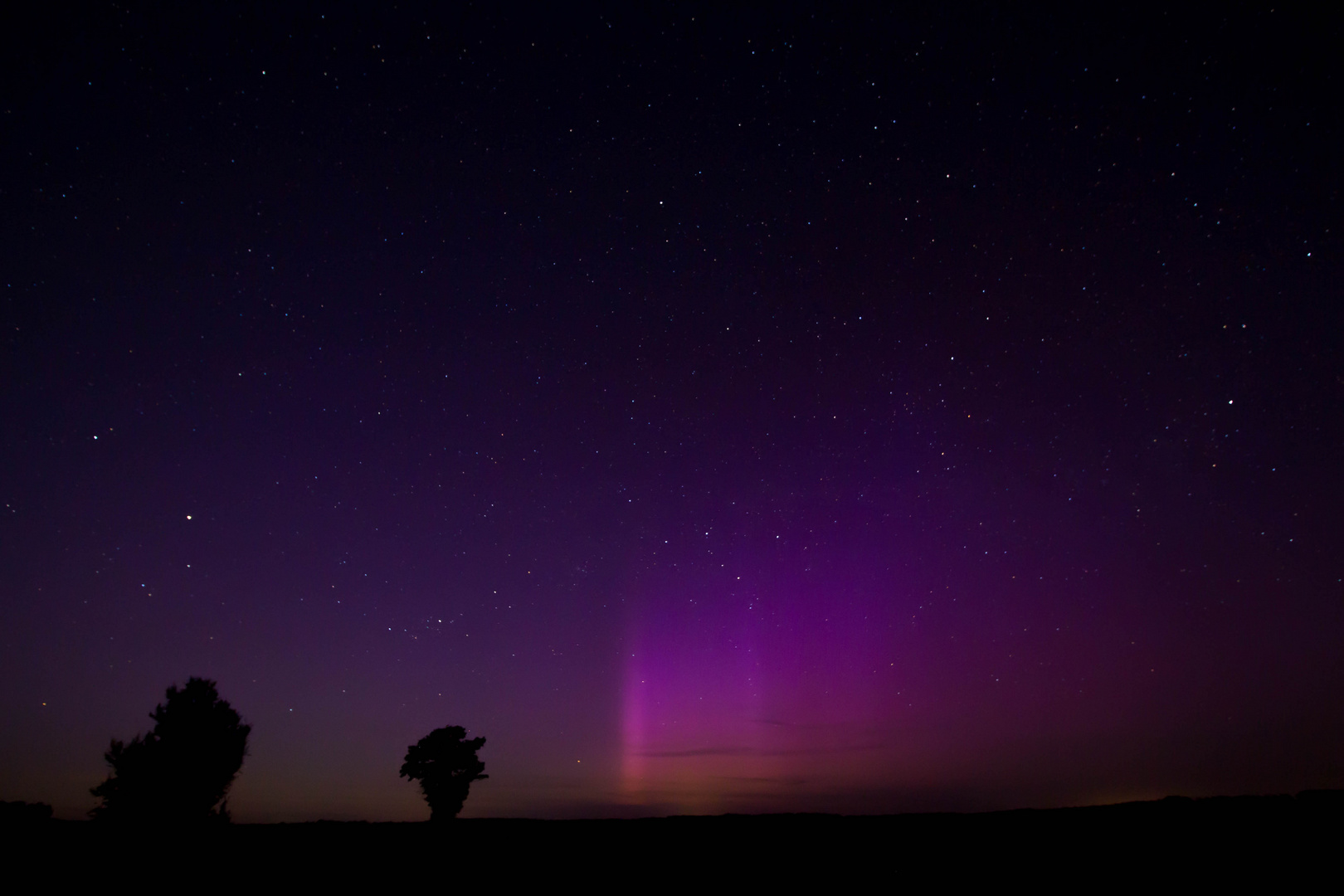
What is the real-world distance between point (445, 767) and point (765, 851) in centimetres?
2387

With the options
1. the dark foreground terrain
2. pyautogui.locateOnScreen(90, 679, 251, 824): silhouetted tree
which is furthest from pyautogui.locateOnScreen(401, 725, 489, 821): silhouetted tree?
the dark foreground terrain

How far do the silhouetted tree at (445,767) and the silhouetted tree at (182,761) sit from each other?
6.05 m

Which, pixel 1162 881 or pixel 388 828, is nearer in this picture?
pixel 1162 881

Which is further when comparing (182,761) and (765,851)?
(182,761)

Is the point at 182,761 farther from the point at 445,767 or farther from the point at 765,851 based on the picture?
the point at 765,851

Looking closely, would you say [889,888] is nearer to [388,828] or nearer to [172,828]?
[388,828]

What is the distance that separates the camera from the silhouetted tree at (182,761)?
22.1 m

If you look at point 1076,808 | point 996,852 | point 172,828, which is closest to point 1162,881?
point 996,852

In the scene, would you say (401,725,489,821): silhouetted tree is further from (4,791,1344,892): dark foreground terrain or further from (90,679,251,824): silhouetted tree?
(4,791,1344,892): dark foreground terrain

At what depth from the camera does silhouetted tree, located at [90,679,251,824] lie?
22109mm

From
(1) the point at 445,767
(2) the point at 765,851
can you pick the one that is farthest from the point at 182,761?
(2) the point at 765,851

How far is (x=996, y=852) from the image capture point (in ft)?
15.9

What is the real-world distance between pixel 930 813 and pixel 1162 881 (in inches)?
73.0

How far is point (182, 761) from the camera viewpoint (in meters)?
23.3
